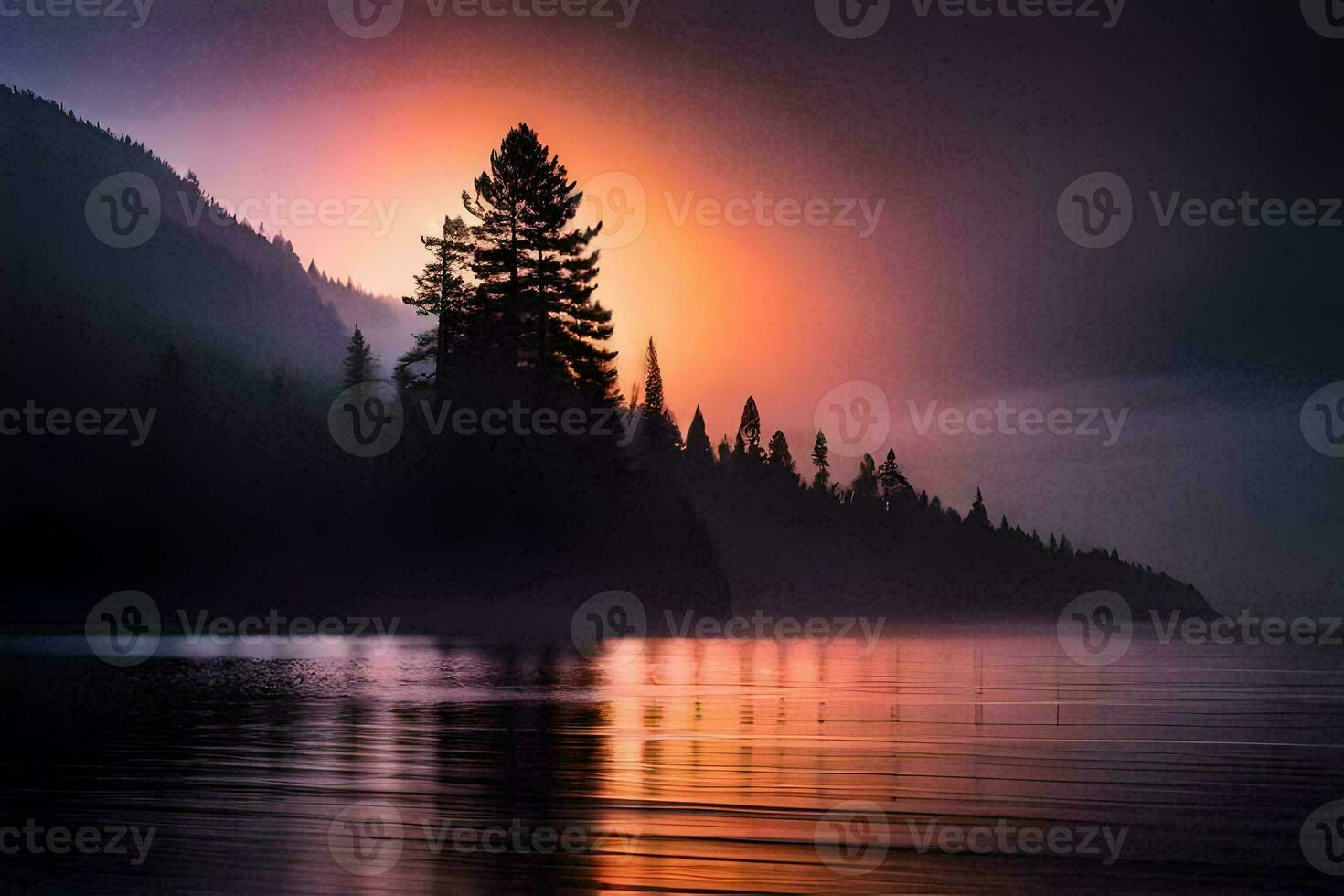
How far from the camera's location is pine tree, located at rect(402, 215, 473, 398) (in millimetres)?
93500

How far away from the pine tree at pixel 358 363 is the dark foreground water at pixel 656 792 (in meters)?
116

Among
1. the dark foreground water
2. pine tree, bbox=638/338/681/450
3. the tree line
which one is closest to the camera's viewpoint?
the dark foreground water

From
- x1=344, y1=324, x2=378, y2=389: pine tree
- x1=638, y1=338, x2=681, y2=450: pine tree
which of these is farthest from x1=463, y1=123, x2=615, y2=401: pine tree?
x1=344, y1=324, x2=378, y2=389: pine tree

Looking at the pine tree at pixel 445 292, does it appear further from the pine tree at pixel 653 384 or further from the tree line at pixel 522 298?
the pine tree at pixel 653 384

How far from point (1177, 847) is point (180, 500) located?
11058cm

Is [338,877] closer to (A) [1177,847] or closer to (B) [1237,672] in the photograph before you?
(A) [1177,847]

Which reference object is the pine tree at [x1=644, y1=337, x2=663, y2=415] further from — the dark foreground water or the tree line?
the dark foreground water

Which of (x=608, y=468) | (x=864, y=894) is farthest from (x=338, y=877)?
(x=608, y=468)

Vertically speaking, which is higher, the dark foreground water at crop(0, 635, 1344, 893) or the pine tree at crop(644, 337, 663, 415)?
the pine tree at crop(644, 337, 663, 415)

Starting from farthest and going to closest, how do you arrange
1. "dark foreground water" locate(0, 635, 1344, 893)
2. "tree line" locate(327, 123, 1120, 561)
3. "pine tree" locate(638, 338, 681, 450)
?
"pine tree" locate(638, 338, 681, 450) → "tree line" locate(327, 123, 1120, 561) → "dark foreground water" locate(0, 635, 1344, 893)

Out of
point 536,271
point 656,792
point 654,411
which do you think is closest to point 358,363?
point 654,411

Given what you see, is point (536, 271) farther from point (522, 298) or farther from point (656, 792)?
point (656, 792)

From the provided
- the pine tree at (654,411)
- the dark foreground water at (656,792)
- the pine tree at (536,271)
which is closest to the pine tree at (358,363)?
the pine tree at (654,411)

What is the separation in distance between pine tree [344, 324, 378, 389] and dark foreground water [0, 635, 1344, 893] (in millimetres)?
116137
